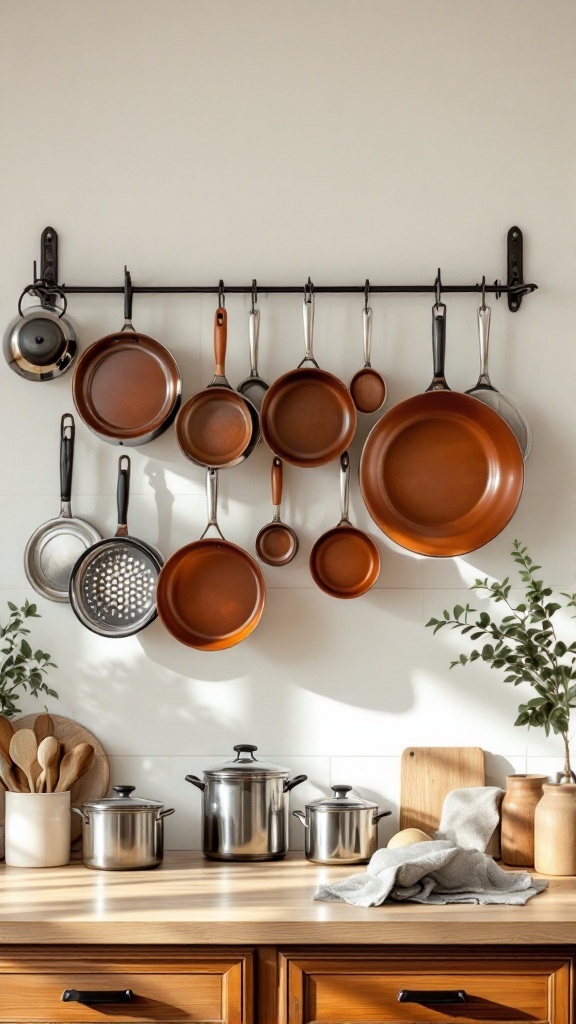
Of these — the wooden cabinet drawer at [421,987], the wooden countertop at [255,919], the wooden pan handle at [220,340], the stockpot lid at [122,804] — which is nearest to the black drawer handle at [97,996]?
the wooden countertop at [255,919]

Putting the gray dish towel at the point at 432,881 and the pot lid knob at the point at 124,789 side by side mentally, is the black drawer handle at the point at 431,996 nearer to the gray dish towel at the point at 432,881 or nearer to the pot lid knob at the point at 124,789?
the gray dish towel at the point at 432,881

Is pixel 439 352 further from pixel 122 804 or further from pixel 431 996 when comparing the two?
pixel 431 996

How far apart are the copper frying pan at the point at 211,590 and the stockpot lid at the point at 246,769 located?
25cm

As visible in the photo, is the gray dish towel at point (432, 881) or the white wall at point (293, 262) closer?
the gray dish towel at point (432, 881)

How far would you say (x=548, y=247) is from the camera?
245 centimetres

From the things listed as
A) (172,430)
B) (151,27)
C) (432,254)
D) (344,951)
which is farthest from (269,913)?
(151,27)

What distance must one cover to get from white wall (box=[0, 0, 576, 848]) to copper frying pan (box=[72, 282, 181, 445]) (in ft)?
0.23

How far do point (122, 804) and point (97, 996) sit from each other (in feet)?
1.34

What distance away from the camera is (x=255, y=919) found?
175 centimetres

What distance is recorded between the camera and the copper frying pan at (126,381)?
2.36m

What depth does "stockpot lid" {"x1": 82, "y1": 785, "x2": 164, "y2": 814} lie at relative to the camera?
2098 millimetres

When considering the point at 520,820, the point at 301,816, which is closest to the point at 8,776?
the point at 301,816

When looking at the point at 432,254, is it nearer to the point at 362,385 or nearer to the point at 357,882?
the point at 362,385

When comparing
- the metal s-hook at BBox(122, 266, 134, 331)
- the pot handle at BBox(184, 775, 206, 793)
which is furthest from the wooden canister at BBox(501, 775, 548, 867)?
the metal s-hook at BBox(122, 266, 134, 331)
